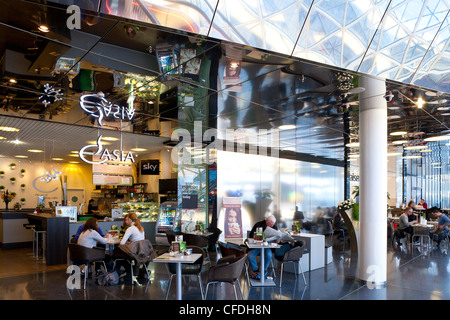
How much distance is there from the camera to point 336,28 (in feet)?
18.5

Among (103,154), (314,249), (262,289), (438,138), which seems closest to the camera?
(262,289)

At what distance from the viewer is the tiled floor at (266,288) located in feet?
19.4

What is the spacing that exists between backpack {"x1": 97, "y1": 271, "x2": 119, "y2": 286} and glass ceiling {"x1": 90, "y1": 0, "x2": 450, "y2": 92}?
16.1 feet

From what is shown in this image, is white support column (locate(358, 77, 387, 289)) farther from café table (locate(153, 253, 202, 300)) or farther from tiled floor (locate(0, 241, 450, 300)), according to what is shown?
café table (locate(153, 253, 202, 300))

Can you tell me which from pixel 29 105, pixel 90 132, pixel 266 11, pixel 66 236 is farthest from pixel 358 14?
pixel 66 236

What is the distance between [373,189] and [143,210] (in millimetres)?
7983

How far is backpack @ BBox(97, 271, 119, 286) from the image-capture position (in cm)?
666

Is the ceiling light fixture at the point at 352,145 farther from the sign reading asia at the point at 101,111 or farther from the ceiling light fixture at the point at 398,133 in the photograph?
the sign reading asia at the point at 101,111

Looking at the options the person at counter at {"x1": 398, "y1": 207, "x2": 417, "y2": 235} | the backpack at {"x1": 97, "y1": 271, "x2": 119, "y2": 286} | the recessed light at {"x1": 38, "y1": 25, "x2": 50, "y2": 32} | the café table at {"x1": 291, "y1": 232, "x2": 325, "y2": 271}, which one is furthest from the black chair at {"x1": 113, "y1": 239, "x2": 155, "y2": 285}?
the person at counter at {"x1": 398, "y1": 207, "x2": 417, "y2": 235}

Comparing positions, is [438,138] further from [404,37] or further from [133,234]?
[133,234]

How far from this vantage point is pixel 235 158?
12.3 meters

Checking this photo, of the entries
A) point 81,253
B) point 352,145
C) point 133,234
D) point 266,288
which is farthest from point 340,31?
point 352,145

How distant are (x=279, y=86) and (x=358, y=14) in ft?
6.12
